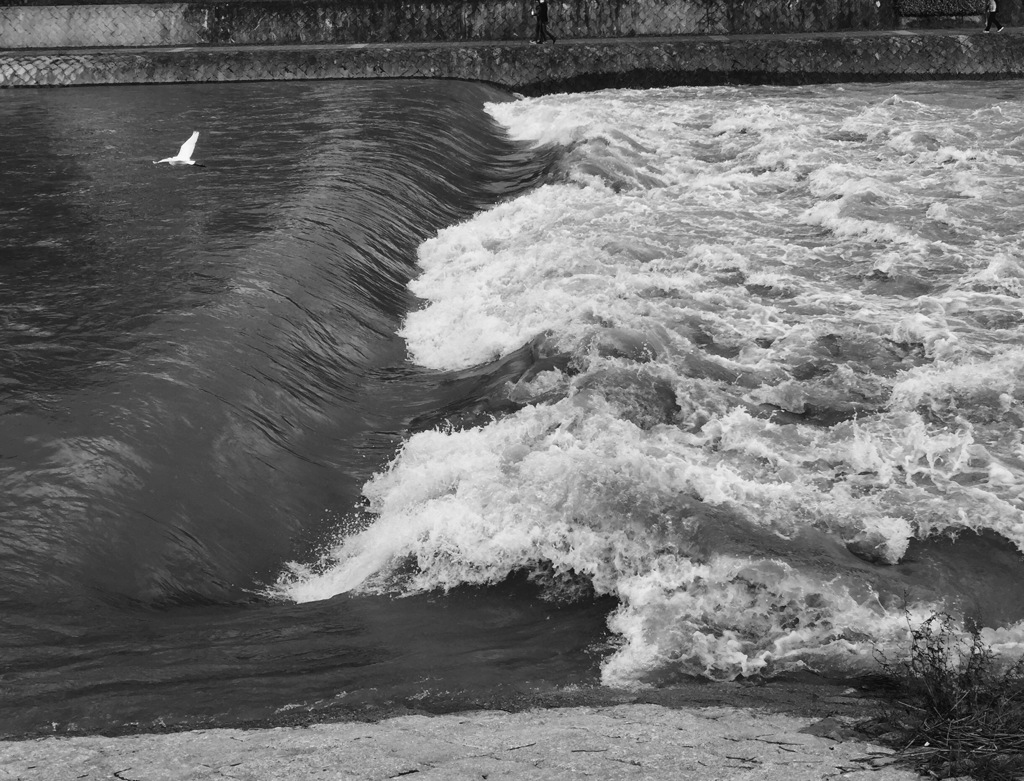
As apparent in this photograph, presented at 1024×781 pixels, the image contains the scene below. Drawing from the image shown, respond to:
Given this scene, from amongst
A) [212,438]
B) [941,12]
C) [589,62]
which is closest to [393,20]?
[589,62]

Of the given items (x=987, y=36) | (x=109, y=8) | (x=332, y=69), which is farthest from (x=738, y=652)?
(x=109, y=8)

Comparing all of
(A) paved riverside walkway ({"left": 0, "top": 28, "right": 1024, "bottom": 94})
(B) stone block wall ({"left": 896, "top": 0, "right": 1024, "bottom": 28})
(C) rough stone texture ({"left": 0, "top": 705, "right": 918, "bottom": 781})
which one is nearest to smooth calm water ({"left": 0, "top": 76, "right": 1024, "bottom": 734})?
(C) rough stone texture ({"left": 0, "top": 705, "right": 918, "bottom": 781})

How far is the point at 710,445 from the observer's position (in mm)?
7535

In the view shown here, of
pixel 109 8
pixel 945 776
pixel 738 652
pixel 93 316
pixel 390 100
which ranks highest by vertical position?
pixel 109 8

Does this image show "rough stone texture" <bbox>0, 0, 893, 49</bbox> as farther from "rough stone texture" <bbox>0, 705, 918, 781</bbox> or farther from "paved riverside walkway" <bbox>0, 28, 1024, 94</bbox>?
"rough stone texture" <bbox>0, 705, 918, 781</bbox>

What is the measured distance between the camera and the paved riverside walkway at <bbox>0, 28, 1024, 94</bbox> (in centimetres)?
2217

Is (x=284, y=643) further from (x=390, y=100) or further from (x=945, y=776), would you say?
(x=390, y=100)

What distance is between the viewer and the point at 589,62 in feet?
74.3

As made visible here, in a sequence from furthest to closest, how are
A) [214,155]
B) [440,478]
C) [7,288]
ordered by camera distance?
[214,155], [7,288], [440,478]

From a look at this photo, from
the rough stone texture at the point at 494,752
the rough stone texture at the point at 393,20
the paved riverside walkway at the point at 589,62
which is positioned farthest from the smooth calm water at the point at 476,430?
the rough stone texture at the point at 393,20

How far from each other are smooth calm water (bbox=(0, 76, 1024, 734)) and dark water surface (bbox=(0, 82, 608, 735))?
26mm

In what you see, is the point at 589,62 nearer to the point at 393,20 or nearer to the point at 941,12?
the point at 393,20

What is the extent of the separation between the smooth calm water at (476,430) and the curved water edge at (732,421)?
0.03 metres

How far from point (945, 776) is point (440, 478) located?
3862 mm
